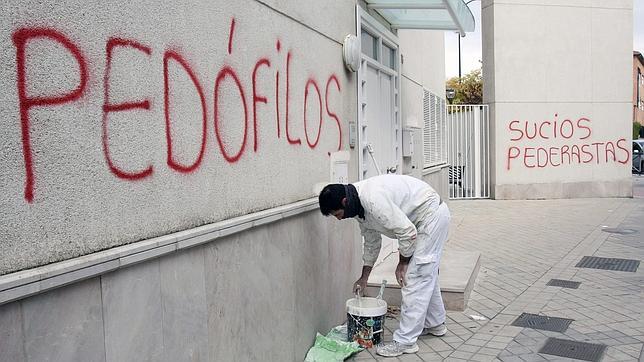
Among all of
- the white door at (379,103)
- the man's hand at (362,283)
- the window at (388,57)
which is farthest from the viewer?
the window at (388,57)

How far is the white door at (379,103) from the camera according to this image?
21.4 ft

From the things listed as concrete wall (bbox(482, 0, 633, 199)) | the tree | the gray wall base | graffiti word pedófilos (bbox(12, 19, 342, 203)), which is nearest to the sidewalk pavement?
graffiti word pedófilos (bbox(12, 19, 342, 203))

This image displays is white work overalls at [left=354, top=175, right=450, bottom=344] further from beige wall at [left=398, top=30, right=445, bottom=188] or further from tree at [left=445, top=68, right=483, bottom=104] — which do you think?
tree at [left=445, top=68, right=483, bottom=104]

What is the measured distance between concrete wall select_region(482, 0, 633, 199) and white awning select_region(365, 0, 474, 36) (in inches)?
276

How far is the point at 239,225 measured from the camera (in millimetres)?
3396

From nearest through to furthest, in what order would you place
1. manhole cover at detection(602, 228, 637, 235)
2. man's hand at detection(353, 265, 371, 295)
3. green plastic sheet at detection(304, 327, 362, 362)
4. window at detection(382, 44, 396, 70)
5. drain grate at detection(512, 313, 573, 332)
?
green plastic sheet at detection(304, 327, 362, 362)
man's hand at detection(353, 265, 371, 295)
drain grate at detection(512, 313, 573, 332)
window at detection(382, 44, 396, 70)
manhole cover at detection(602, 228, 637, 235)

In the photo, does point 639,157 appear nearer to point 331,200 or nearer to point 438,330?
point 438,330

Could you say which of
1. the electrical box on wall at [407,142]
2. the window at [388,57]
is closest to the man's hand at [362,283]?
the window at [388,57]

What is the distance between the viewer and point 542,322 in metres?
5.33

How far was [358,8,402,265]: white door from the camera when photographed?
6.51 metres

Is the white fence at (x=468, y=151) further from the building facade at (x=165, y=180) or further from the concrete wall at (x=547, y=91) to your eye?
the building facade at (x=165, y=180)

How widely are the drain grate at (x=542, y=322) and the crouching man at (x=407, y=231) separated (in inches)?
43.2

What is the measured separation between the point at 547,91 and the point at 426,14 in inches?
331

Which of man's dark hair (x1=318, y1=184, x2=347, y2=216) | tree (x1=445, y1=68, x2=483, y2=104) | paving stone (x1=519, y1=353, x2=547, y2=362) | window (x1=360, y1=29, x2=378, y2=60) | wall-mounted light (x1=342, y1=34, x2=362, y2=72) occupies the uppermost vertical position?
tree (x1=445, y1=68, x2=483, y2=104)
